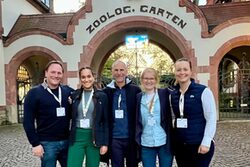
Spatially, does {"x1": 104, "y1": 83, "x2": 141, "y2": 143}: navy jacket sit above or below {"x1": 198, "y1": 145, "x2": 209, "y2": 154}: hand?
above

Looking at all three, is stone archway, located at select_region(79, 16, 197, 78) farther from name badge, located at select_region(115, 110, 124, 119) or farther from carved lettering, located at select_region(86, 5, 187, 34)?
name badge, located at select_region(115, 110, 124, 119)

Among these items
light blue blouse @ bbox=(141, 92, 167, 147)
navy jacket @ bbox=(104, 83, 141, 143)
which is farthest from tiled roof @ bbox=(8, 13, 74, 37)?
light blue blouse @ bbox=(141, 92, 167, 147)

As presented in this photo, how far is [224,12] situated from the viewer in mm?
16375

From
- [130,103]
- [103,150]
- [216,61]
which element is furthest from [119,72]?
[216,61]

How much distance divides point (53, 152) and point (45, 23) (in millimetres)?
14244

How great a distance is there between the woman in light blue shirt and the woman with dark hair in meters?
0.44

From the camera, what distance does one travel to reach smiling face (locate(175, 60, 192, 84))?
13.2 ft

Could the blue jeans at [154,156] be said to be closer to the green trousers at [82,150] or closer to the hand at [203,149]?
the hand at [203,149]

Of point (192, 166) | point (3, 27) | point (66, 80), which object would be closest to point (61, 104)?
point (192, 166)

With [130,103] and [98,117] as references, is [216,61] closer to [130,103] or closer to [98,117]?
[130,103]

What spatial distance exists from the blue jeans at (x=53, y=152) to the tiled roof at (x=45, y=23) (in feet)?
43.4

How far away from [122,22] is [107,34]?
816 millimetres

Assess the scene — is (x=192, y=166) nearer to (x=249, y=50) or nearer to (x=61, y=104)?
(x=61, y=104)

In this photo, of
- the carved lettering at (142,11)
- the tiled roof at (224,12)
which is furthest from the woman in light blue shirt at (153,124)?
the tiled roof at (224,12)
